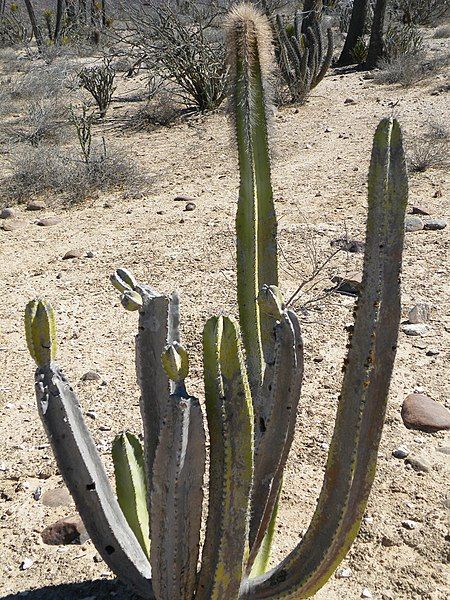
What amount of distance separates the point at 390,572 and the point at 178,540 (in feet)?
3.61

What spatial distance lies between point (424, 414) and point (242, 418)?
81.7 inches

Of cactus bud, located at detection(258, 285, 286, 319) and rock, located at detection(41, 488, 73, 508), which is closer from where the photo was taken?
cactus bud, located at detection(258, 285, 286, 319)

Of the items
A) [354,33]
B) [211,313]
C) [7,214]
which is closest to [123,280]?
[211,313]

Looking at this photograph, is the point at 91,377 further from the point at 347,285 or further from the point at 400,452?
the point at 347,285

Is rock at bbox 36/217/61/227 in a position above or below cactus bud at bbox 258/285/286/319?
below

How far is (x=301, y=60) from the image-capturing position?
39.7 feet

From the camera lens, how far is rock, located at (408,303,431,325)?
4.46 m

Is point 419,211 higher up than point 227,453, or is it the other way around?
point 227,453

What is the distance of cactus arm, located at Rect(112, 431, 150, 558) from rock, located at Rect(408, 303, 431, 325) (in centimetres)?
251

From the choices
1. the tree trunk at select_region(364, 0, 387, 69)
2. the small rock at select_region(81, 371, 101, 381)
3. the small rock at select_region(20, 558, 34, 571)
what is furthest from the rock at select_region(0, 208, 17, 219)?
the tree trunk at select_region(364, 0, 387, 69)

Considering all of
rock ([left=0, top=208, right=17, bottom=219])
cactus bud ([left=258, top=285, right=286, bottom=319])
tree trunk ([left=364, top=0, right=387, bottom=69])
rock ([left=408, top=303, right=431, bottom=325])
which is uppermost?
tree trunk ([left=364, top=0, right=387, bottom=69])

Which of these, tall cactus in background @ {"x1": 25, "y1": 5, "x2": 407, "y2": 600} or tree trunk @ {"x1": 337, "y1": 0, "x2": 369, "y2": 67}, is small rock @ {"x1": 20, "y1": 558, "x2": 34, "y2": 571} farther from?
tree trunk @ {"x1": 337, "y1": 0, "x2": 369, "y2": 67}

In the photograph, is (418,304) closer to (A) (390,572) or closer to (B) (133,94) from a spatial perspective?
(A) (390,572)

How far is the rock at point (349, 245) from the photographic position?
217 inches
